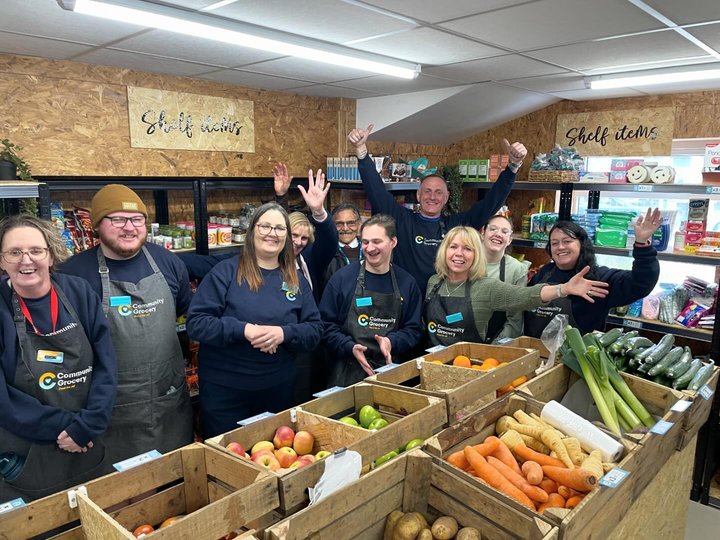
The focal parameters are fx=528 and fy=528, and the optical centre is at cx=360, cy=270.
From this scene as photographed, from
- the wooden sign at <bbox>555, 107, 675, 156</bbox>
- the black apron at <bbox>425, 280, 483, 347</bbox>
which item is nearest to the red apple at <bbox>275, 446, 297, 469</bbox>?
the black apron at <bbox>425, 280, 483, 347</bbox>

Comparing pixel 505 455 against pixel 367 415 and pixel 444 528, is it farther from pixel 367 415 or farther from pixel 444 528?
pixel 367 415

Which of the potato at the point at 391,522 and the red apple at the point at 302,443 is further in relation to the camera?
the red apple at the point at 302,443

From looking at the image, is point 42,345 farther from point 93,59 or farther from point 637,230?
point 637,230

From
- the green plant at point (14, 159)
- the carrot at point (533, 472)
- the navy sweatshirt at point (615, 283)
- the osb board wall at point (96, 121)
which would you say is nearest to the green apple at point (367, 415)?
the carrot at point (533, 472)

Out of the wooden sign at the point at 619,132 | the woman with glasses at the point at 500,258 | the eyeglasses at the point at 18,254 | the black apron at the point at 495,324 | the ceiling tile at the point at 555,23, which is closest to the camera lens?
the eyeglasses at the point at 18,254

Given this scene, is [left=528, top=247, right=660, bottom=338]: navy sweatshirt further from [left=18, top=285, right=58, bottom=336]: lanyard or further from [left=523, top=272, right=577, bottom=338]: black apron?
[left=18, top=285, right=58, bottom=336]: lanyard

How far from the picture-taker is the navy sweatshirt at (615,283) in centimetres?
283

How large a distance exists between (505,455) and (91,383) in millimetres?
1679

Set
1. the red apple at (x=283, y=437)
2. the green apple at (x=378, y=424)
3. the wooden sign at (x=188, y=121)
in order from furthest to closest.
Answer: the wooden sign at (x=188, y=121) → the green apple at (x=378, y=424) → the red apple at (x=283, y=437)

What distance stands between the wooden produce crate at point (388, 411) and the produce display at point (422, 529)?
0.67 feet

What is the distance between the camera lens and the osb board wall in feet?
11.6

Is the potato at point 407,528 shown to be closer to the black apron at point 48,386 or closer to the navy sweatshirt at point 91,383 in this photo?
the navy sweatshirt at point 91,383

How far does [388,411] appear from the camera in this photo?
82.7 inches

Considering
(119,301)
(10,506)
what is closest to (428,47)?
(119,301)
